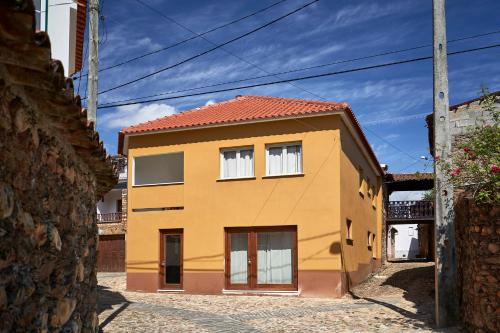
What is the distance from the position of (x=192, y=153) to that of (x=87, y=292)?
12321mm

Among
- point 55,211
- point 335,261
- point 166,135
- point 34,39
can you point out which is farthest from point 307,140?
point 34,39

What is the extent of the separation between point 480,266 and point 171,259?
442 inches

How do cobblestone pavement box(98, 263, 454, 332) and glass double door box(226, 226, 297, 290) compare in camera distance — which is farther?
glass double door box(226, 226, 297, 290)

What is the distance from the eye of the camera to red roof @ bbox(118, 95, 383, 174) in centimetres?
1630

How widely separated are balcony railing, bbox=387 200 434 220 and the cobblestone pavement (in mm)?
11811

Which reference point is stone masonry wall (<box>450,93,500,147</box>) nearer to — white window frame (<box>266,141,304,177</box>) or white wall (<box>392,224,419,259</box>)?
white window frame (<box>266,141,304,177</box>)

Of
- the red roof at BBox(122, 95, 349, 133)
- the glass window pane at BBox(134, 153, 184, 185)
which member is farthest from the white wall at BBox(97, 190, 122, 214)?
the red roof at BBox(122, 95, 349, 133)

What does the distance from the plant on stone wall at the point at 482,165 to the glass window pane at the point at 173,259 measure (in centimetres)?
1024

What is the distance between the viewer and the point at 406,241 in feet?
158

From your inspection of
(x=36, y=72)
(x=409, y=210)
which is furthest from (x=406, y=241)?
(x=36, y=72)

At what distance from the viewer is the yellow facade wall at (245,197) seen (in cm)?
1577

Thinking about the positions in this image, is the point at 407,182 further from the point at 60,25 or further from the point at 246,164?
the point at 60,25

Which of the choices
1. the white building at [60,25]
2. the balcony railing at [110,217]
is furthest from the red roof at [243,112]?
the balcony railing at [110,217]

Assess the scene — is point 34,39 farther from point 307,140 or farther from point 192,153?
point 192,153
